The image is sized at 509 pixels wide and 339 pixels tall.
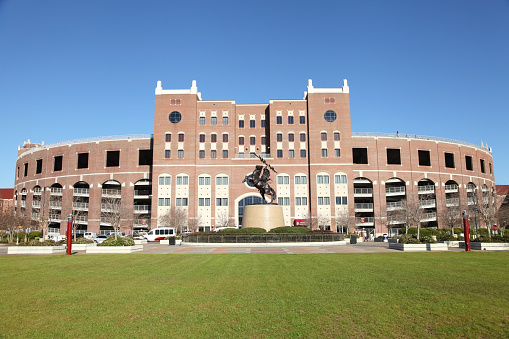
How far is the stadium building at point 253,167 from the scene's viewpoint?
7275 cm

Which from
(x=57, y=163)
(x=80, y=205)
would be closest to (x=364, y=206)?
(x=80, y=205)

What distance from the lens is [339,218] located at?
68875 mm

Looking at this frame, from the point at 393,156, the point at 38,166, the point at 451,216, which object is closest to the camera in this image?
the point at 451,216

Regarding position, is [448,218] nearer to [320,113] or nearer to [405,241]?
[320,113]

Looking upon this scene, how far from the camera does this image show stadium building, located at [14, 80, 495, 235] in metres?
72.8

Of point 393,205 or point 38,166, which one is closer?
point 393,205

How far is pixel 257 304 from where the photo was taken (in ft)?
32.4

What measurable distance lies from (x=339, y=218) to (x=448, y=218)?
18.6m

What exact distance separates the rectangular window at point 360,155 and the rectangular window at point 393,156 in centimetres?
487

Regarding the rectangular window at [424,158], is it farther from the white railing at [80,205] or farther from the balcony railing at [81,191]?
the white railing at [80,205]

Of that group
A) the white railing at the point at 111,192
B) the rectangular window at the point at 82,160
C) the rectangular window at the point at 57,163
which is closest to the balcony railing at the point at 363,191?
the white railing at the point at 111,192

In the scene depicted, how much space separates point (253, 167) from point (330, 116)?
17.6 metres

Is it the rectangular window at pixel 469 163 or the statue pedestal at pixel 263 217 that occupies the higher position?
the rectangular window at pixel 469 163

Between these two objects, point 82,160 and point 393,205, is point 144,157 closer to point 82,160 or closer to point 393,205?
point 82,160
